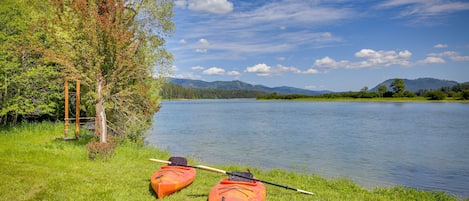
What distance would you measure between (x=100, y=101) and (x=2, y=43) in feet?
31.4

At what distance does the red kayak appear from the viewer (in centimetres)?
980

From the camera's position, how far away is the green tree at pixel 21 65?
67.1 ft

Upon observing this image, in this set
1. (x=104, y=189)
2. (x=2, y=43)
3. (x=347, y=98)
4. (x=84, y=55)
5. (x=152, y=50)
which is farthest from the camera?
(x=347, y=98)

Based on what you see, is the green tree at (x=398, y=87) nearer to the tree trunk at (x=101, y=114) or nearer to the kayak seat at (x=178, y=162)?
the tree trunk at (x=101, y=114)

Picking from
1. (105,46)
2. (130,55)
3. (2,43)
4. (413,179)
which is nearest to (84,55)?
(105,46)

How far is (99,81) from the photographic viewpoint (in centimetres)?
1648

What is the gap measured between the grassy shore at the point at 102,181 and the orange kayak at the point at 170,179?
0.79 ft

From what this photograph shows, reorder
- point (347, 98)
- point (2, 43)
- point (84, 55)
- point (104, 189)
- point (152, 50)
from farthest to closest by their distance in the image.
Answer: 1. point (347, 98)
2. point (152, 50)
3. point (2, 43)
4. point (84, 55)
5. point (104, 189)

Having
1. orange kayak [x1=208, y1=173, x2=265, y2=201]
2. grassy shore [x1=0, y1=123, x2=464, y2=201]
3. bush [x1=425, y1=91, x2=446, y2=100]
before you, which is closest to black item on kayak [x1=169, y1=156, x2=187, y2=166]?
grassy shore [x1=0, y1=123, x2=464, y2=201]

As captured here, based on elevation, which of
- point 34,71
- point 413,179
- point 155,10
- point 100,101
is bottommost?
point 413,179

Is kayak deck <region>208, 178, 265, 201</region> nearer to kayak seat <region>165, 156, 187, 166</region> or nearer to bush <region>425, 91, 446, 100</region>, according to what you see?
kayak seat <region>165, 156, 187, 166</region>

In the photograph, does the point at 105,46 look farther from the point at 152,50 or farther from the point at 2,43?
the point at 2,43

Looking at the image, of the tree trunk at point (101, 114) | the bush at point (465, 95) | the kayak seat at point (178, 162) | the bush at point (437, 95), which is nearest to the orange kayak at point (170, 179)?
the kayak seat at point (178, 162)

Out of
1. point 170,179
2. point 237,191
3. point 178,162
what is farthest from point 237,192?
point 178,162
